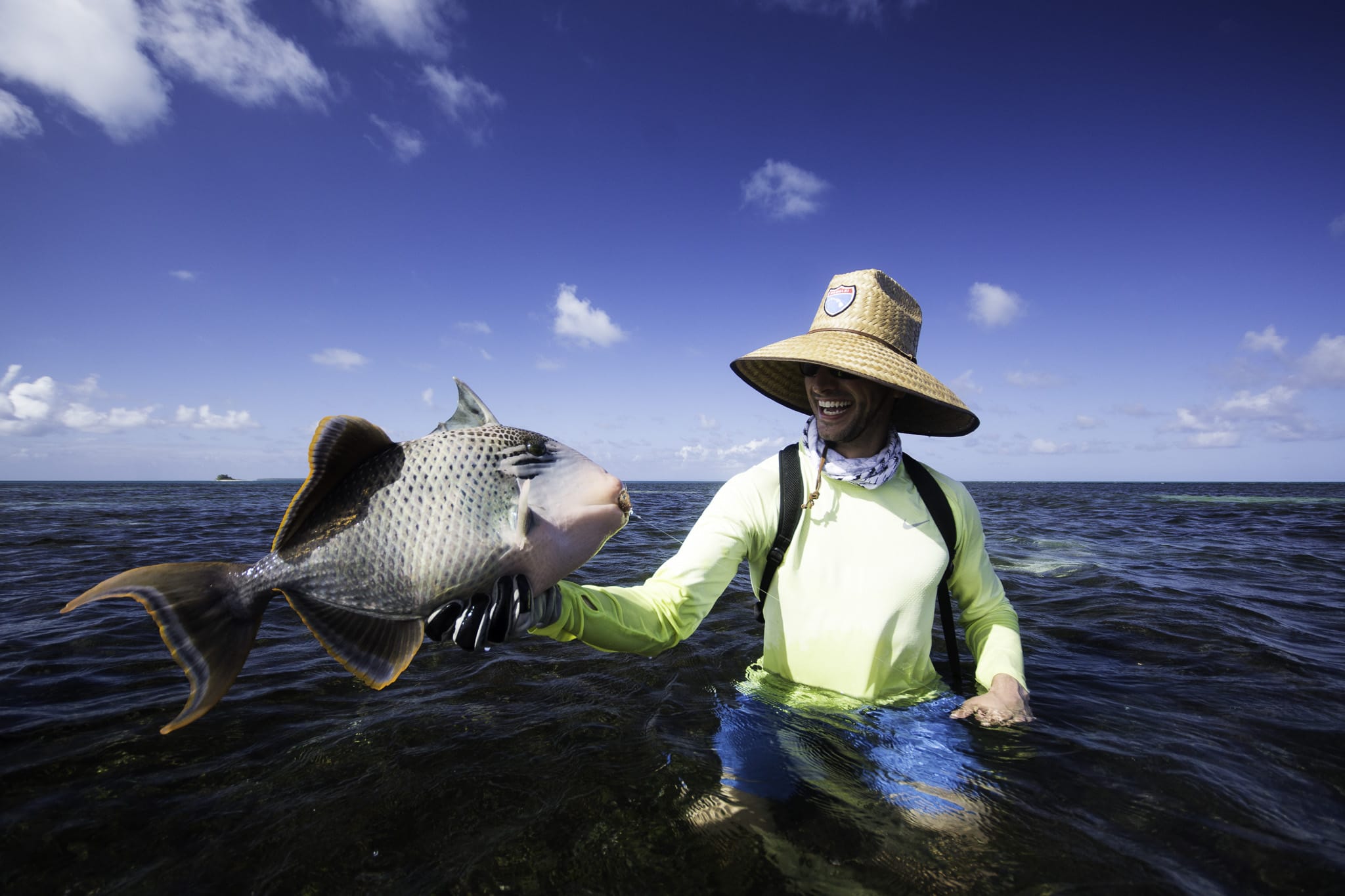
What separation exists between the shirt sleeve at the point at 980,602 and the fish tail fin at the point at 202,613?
307cm

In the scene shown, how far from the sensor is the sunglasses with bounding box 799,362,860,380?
298 cm

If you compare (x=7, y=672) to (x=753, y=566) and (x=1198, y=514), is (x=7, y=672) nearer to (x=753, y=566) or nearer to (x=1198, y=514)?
(x=753, y=566)

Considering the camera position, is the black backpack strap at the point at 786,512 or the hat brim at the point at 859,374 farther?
the black backpack strap at the point at 786,512

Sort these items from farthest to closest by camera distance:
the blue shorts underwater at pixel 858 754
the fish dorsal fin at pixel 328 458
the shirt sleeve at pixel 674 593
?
the blue shorts underwater at pixel 858 754 < the shirt sleeve at pixel 674 593 < the fish dorsal fin at pixel 328 458

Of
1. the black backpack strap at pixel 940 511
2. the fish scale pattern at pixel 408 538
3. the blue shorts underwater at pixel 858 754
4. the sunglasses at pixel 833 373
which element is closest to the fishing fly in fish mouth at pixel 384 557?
the fish scale pattern at pixel 408 538

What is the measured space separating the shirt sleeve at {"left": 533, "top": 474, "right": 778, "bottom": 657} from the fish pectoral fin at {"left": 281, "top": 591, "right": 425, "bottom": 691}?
18.5 inches

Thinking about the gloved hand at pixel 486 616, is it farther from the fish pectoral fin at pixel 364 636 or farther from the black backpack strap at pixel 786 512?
the black backpack strap at pixel 786 512

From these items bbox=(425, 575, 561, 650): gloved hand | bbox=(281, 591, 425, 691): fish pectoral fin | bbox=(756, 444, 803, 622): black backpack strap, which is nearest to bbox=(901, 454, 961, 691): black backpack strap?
bbox=(756, 444, 803, 622): black backpack strap

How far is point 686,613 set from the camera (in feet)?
9.24

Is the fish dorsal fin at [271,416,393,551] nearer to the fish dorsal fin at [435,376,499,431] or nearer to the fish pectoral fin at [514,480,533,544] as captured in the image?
the fish dorsal fin at [435,376,499,431]

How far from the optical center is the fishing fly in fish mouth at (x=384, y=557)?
173 cm

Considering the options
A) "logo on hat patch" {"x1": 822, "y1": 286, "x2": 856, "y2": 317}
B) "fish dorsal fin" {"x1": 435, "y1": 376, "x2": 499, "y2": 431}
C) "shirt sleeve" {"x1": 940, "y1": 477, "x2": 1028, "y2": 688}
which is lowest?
"shirt sleeve" {"x1": 940, "y1": 477, "x2": 1028, "y2": 688}

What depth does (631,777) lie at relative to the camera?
2834mm

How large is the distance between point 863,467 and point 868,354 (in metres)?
0.57
